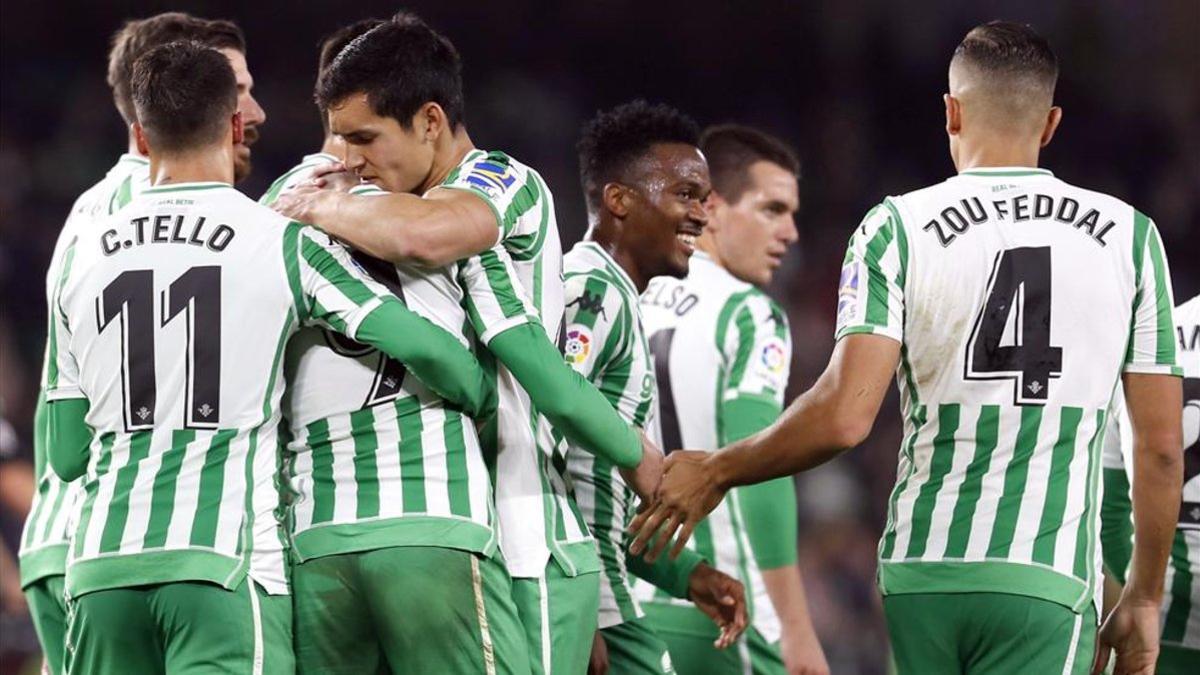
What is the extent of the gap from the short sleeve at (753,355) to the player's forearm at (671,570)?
1134 millimetres

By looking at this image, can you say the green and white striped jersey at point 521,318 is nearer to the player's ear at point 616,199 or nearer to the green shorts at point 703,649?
the player's ear at point 616,199

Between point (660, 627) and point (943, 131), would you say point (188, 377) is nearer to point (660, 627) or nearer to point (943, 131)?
point (660, 627)

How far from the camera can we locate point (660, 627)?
19.2ft

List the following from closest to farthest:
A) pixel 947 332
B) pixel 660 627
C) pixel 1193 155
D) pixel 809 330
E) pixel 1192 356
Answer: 1. pixel 947 332
2. pixel 1192 356
3. pixel 660 627
4. pixel 809 330
5. pixel 1193 155

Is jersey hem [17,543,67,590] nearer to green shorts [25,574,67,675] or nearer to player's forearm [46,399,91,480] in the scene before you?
green shorts [25,574,67,675]

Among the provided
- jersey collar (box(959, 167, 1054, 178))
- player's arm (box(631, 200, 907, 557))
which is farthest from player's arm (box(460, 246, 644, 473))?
jersey collar (box(959, 167, 1054, 178))

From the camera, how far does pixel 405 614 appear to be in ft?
12.4

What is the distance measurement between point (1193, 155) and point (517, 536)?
11.9 m

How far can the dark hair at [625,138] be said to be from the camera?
17.4 feet

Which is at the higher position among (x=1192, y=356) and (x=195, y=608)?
(x=1192, y=356)

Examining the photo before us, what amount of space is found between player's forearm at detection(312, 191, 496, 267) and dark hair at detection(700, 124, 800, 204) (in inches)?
127

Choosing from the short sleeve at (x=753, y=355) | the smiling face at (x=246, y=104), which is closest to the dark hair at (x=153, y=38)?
the smiling face at (x=246, y=104)

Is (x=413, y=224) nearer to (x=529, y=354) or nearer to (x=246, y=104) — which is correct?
(x=529, y=354)

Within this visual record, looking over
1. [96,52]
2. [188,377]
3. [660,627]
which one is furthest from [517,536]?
[96,52]
